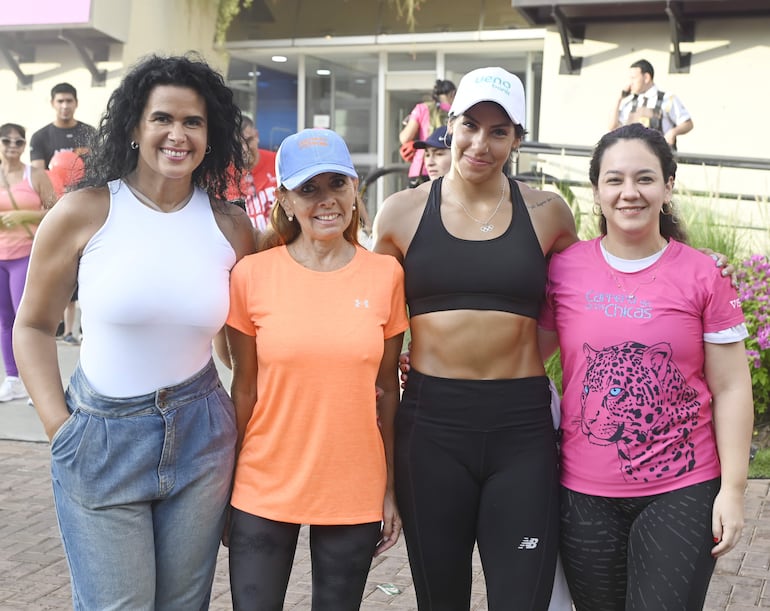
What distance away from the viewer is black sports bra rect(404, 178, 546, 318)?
312 cm

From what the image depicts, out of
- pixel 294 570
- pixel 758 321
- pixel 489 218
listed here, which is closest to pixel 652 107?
pixel 758 321

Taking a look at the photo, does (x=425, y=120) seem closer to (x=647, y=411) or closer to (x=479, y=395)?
(x=479, y=395)

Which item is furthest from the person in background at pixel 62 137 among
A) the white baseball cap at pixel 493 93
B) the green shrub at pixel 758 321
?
the white baseball cap at pixel 493 93

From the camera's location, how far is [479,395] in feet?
10.2

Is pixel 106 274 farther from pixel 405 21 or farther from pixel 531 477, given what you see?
pixel 405 21

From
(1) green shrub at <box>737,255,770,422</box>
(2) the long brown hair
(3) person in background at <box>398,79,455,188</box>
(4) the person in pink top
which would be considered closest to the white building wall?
Answer: (3) person in background at <box>398,79,455,188</box>

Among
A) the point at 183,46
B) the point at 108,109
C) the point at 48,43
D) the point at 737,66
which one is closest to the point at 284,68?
the point at 183,46

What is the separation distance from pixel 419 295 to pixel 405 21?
1299cm

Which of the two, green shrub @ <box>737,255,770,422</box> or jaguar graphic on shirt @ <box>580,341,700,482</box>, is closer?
jaguar graphic on shirt @ <box>580,341,700,482</box>

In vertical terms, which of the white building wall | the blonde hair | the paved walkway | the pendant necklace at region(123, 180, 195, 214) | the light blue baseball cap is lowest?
the paved walkway

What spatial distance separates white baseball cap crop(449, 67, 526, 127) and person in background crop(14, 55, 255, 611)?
0.83 meters

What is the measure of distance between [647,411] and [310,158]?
1.28 m

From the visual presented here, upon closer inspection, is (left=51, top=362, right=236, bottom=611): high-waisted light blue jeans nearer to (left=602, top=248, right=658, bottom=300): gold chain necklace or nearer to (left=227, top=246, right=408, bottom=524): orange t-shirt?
(left=227, top=246, right=408, bottom=524): orange t-shirt

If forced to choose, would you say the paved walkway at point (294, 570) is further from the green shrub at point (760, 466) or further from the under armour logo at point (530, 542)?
the under armour logo at point (530, 542)
